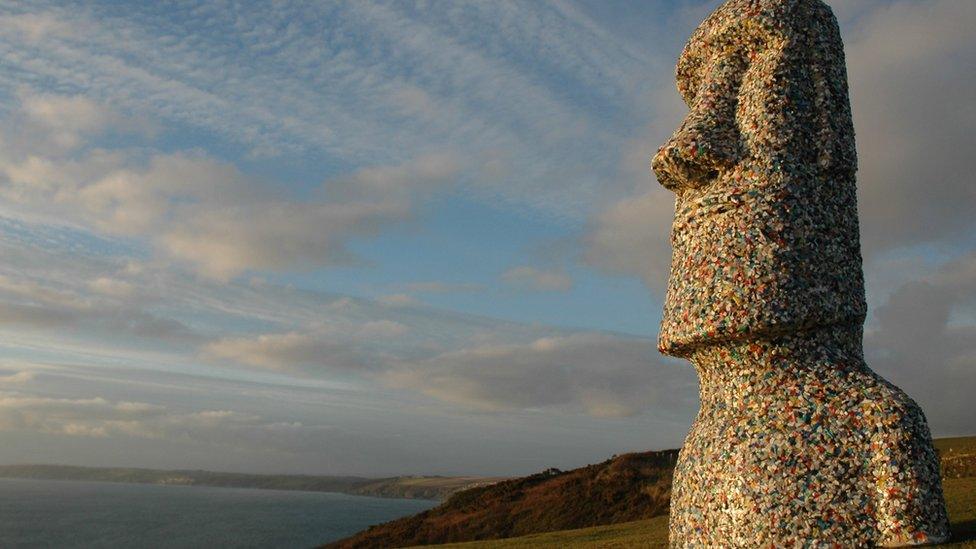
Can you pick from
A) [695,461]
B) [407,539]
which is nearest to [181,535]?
[407,539]

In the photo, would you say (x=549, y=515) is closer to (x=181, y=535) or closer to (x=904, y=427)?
(x=904, y=427)

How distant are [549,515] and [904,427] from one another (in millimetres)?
22010

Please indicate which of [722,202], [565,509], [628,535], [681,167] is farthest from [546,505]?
[722,202]

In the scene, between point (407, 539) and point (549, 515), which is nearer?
point (549, 515)

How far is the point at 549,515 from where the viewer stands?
93.9 feet

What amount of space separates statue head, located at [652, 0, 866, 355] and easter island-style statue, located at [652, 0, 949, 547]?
18 mm

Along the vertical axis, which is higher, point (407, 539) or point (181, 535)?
point (407, 539)

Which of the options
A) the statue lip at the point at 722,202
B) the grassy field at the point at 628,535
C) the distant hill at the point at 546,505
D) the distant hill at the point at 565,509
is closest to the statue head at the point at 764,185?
the statue lip at the point at 722,202

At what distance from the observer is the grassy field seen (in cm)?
1491

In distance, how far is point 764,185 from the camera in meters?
8.91

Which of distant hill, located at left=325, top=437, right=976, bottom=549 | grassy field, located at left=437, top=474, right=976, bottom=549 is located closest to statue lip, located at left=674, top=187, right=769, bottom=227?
grassy field, located at left=437, top=474, right=976, bottom=549

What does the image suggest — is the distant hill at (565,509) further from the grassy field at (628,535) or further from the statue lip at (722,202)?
the statue lip at (722,202)

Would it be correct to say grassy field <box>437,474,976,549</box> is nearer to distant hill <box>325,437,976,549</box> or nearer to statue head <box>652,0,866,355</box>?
distant hill <box>325,437,976,549</box>

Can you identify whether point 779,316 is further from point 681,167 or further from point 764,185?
point 681,167
